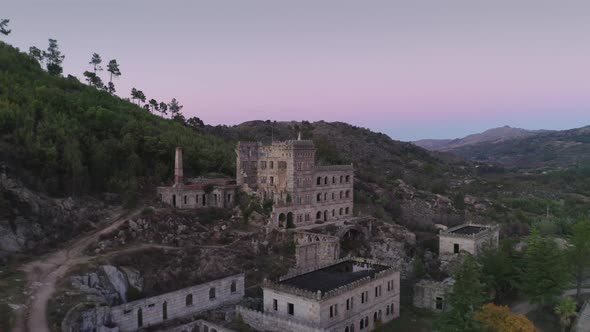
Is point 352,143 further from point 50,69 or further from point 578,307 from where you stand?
point 578,307

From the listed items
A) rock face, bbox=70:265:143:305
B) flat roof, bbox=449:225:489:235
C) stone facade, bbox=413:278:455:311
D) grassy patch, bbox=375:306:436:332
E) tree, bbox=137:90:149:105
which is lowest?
grassy patch, bbox=375:306:436:332

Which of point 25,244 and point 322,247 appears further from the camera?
point 322,247

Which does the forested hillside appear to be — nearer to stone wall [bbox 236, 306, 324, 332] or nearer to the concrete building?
stone wall [bbox 236, 306, 324, 332]

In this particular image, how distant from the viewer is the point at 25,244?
48875mm

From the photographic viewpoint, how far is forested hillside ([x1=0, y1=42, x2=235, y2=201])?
60.9 m

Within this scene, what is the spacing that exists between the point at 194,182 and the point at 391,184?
164 ft

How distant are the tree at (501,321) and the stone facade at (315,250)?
2107 cm

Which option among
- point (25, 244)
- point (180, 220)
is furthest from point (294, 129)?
point (25, 244)

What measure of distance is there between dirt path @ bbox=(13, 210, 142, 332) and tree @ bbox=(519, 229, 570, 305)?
3912 centimetres

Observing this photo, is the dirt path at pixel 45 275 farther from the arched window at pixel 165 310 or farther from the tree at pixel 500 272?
the tree at pixel 500 272

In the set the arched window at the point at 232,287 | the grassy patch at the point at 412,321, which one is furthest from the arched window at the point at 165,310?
the grassy patch at the point at 412,321

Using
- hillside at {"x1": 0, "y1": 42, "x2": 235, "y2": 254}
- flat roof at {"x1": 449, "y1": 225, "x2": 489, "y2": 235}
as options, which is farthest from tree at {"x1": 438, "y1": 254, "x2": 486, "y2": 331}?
hillside at {"x1": 0, "y1": 42, "x2": 235, "y2": 254}

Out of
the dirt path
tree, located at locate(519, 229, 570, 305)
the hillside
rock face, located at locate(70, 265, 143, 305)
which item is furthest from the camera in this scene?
the hillside

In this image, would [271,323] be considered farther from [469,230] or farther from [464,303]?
[469,230]
